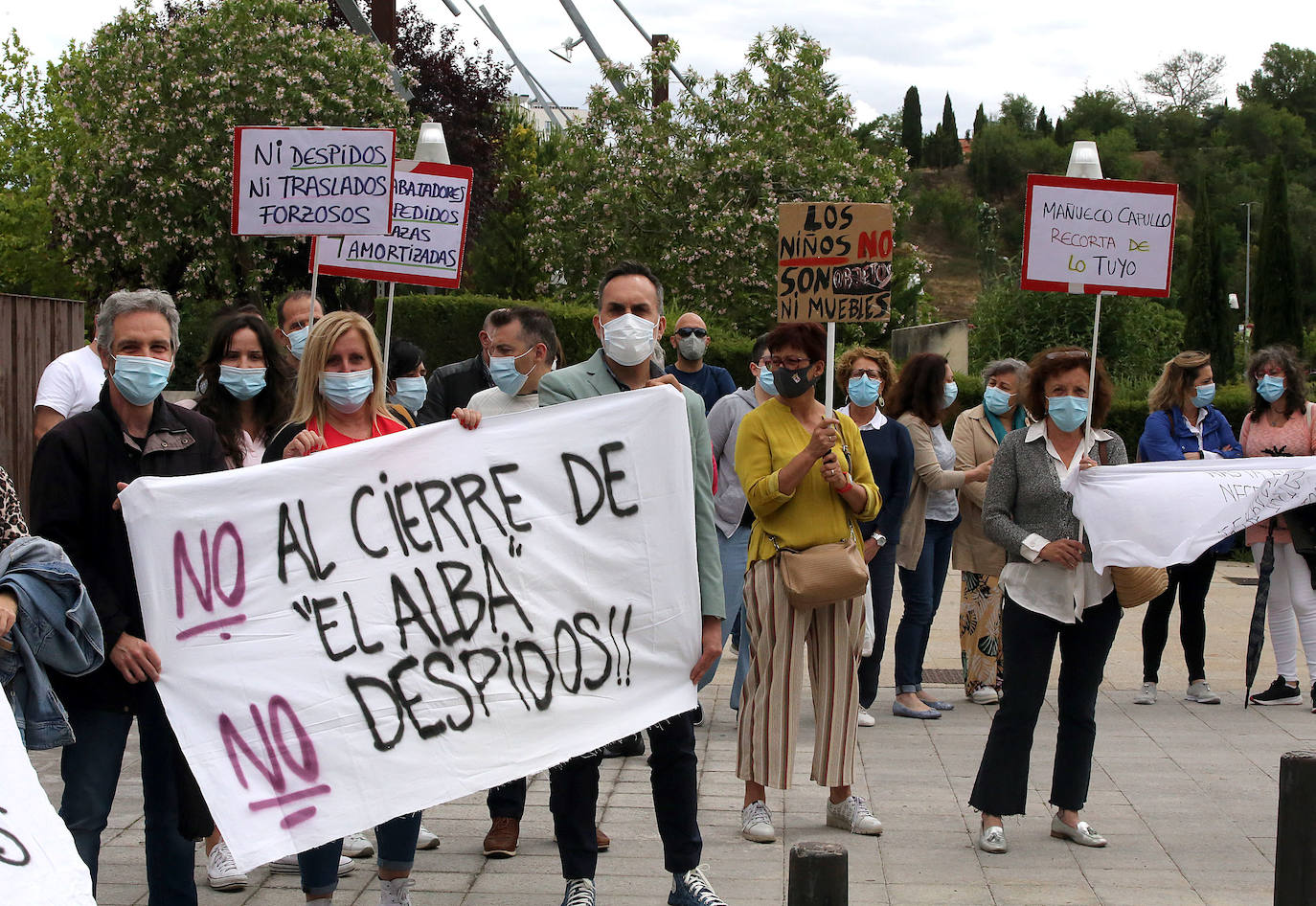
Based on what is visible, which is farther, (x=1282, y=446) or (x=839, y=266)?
(x=1282, y=446)

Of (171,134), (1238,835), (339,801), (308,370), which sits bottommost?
(1238,835)

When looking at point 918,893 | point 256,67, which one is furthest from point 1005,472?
point 256,67

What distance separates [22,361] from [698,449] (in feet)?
21.6

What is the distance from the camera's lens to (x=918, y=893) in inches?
189

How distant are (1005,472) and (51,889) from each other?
3860 mm

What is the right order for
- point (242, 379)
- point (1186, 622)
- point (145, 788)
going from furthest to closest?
point (1186, 622)
point (242, 379)
point (145, 788)

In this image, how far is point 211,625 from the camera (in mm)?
3889

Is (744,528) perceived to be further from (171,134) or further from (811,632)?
(171,134)

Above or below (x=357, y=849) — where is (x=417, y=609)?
above

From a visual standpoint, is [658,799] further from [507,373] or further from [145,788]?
[507,373]

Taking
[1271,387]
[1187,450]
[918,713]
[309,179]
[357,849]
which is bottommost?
[918,713]

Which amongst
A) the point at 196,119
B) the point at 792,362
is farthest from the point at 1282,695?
the point at 196,119

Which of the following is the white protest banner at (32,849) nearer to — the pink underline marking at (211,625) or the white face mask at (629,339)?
the pink underline marking at (211,625)

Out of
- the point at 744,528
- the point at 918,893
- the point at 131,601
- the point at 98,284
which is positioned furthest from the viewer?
the point at 98,284
